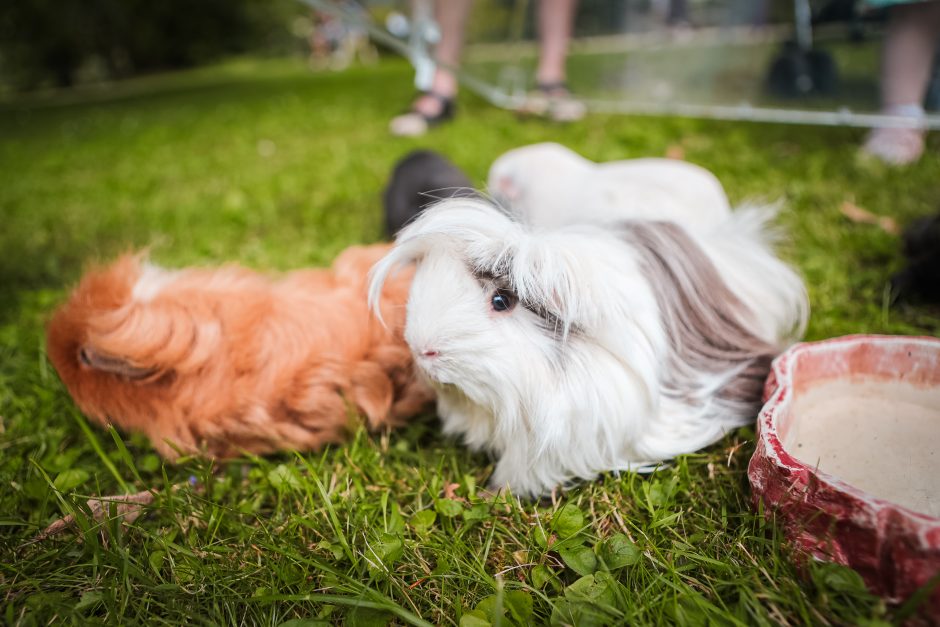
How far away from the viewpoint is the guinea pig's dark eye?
114 cm

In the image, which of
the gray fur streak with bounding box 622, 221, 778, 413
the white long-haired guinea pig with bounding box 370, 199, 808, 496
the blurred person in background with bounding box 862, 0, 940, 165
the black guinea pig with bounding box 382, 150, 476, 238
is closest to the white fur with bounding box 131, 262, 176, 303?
the white long-haired guinea pig with bounding box 370, 199, 808, 496

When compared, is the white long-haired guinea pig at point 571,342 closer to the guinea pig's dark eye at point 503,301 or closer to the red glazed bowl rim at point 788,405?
the guinea pig's dark eye at point 503,301

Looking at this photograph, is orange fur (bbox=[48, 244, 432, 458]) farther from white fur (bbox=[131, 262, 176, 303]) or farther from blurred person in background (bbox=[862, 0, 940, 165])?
blurred person in background (bbox=[862, 0, 940, 165])

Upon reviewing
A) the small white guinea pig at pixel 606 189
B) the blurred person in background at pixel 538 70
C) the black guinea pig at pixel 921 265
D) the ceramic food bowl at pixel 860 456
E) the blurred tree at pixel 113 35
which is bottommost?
the ceramic food bowl at pixel 860 456

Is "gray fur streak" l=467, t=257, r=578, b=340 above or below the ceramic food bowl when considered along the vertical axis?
above

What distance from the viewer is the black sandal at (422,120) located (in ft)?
15.2

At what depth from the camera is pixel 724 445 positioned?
1.36 m

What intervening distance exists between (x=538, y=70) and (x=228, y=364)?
12.7ft

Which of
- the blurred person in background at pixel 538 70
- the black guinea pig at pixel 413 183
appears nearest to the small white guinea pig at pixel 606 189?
the black guinea pig at pixel 413 183

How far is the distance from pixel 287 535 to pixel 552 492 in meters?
0.57

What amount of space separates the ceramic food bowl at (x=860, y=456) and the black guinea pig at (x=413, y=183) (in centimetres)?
147

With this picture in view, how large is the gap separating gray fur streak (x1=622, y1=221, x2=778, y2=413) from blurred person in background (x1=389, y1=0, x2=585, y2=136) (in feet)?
10.7

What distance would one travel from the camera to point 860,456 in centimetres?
121

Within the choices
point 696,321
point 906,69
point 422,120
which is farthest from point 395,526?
point 422,120
